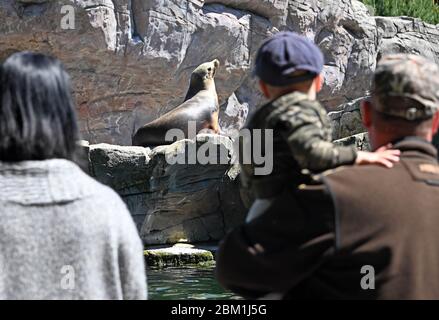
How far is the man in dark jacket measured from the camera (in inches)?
67.6

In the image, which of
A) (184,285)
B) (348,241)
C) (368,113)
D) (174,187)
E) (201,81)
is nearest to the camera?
(348,241)

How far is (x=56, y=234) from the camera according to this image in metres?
1.74

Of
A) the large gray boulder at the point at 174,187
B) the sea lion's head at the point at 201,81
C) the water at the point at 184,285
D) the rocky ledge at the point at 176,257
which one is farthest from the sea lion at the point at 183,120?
the water at the point at 184,285

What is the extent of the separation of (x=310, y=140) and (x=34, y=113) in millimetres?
650

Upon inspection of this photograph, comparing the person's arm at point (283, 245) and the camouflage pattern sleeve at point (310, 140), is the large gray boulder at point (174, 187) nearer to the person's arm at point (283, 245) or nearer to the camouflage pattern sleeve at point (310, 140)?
the camouflage pattern sleeve at point (310, 140)

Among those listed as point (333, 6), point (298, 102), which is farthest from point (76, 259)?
point (333, 6)

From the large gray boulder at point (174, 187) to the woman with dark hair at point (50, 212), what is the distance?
7345mm

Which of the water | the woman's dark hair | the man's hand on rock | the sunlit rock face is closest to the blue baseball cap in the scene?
the man's hand on rock

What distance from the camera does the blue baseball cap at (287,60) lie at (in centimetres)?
197

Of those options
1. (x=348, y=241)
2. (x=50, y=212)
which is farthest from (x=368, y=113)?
(x=50, y=212)

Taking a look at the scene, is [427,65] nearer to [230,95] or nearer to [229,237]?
[229,237]

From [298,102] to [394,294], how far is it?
0.53 metres

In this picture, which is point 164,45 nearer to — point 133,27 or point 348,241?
point 133,27

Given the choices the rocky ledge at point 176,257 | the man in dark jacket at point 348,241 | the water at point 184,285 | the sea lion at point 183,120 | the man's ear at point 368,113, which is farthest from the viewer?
the sea lion at point 183,120
